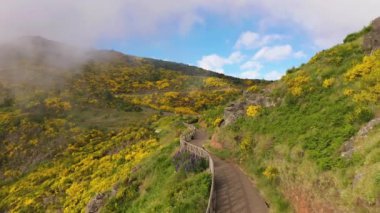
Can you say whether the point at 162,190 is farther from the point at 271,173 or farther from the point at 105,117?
the point at 105,117

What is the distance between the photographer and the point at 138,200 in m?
34.0

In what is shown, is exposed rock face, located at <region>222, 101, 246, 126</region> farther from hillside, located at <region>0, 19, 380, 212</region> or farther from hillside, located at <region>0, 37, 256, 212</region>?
hillside, located at <region>0, 37, 256, 212</region>

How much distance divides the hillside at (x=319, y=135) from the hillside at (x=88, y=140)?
5.04 metres

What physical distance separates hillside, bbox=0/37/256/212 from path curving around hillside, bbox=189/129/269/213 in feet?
3.96

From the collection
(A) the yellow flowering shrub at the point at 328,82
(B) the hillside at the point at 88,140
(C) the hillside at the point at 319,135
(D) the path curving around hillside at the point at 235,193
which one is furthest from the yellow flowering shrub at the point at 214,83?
(A) the yellow flowering shrub at the point at 328,82

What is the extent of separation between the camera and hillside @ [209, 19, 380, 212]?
16.7 metres

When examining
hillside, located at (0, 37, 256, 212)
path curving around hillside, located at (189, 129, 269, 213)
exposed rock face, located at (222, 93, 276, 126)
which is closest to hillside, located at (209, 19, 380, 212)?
exposed rock face, located at (222, 93, 276, 126)

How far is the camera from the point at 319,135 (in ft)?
74.4

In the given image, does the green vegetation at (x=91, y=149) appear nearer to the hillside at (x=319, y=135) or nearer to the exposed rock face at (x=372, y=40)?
the hillside at (x=319, y=135)

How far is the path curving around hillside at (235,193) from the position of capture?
21469mm

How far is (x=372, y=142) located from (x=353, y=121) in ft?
14.4

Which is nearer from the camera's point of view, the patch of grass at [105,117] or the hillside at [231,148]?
the hillside at [231,148]

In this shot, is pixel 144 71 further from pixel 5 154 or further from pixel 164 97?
pixel 5 154

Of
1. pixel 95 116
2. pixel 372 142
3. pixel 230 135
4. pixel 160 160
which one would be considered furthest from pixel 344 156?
pixel 95 116
